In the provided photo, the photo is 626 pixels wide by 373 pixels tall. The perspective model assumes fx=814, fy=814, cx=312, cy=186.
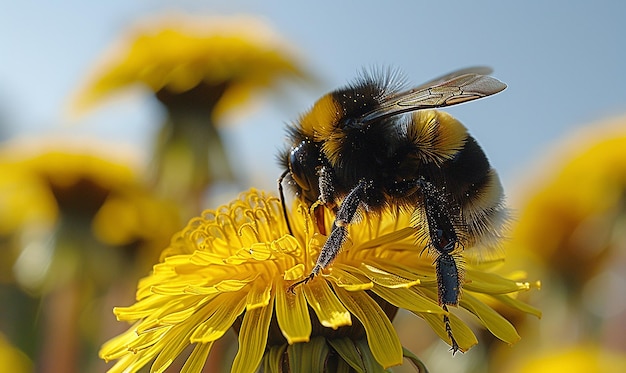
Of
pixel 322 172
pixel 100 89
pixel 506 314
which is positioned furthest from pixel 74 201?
pixel 322 172

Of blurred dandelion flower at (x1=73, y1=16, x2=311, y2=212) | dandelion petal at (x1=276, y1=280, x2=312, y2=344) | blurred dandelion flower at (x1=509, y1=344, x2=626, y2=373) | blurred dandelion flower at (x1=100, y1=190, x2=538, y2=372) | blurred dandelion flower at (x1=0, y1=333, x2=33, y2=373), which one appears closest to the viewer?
dandelion petal at (x1=276, y1=280, x2=312, y2=344)

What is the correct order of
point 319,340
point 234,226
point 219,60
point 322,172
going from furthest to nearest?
point 219,60, point 234,226, point 322,172, point 319,340

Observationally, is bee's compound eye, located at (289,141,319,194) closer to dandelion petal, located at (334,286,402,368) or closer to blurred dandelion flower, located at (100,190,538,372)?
blurred dandelion flower, located at (100,190,538,372)

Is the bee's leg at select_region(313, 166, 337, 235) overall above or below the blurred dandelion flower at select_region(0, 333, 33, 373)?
above

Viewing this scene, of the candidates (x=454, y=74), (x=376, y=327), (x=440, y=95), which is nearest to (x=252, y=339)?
(x=376, y=327)

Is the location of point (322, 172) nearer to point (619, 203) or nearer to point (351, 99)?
→ point (351, 99)

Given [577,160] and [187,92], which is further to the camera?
[577,160]

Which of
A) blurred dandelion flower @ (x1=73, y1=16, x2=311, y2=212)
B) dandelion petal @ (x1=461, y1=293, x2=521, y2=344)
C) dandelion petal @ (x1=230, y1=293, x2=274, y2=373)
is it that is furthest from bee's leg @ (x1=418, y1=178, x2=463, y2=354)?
blurred dandelion flower @ (x1=73, y1=16, x2=311, y2=212)
